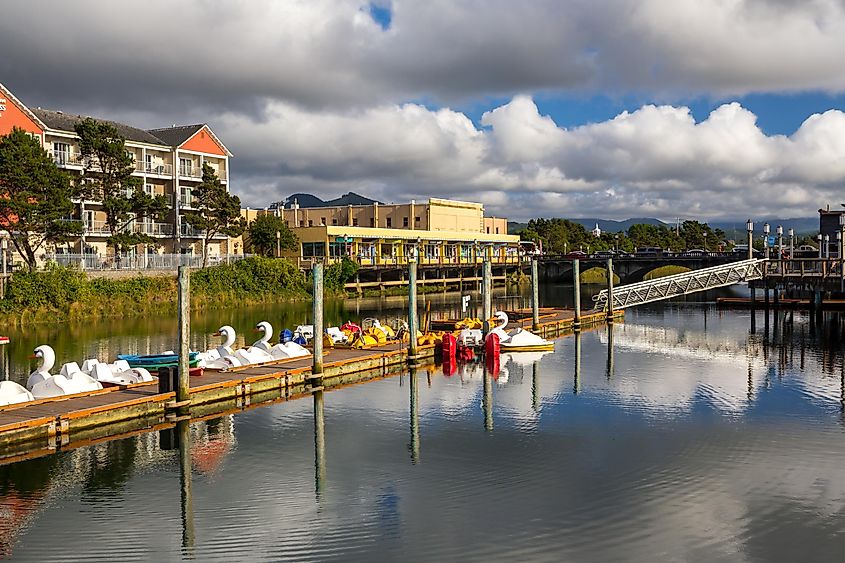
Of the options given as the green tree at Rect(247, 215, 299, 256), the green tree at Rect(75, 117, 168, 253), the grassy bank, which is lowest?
the grassy bank

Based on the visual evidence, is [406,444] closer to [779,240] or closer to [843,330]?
[843,330]

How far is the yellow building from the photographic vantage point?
313 ft

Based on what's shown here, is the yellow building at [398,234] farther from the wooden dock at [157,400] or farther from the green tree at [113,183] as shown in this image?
the wooden dock at [157,400]

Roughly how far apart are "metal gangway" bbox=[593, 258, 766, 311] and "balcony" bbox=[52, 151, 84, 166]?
45029mm

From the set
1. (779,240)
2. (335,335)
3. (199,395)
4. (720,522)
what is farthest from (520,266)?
(720,522)

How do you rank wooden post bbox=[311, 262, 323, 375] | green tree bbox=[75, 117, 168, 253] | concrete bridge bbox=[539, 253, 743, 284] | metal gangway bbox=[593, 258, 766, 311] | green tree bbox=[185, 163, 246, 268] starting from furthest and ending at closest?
concrete bridge bbox=[539, 253, 743, 284] < green tree bbox=[185, 163, 246, 268] < green tree bbox=[75, 117, 168, 253] < metal gangway bbox=[593, 258, 766, 311] < wooden post bbox=[311, 262, 323, 375]

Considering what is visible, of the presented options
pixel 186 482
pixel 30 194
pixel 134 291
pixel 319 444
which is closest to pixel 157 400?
pixel 319 444

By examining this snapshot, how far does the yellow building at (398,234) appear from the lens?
95.3 meters

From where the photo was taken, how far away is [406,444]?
24375 mm

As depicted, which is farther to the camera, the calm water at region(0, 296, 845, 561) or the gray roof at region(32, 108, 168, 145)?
the gray roof at region(32, 108, 168, 145)

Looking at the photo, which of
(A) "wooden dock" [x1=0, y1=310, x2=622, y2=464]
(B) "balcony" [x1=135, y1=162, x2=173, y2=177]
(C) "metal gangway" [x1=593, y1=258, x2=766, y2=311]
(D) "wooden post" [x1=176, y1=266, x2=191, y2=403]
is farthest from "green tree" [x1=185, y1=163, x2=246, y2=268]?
(D) "wooden post" [x1=176, y1=266, x2=191, y2=403]

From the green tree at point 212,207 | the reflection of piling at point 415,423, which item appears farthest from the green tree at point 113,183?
the reflection of piling at point 415,423

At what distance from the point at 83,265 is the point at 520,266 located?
76.9 m

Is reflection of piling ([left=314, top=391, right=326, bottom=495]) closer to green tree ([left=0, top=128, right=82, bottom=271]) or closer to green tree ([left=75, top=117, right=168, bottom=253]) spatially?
green tree ([left=0, top=128, right=82, bottom=271])
